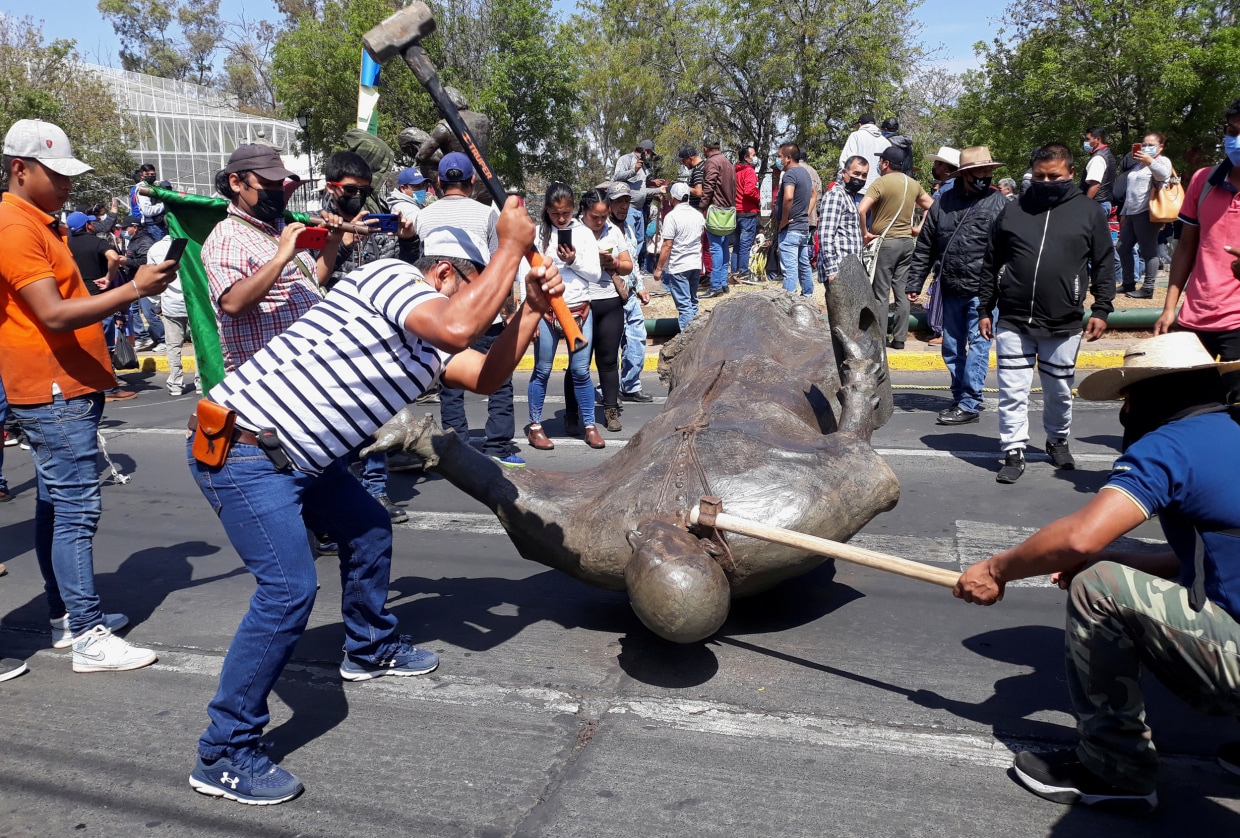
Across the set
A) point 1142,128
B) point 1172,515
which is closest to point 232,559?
point 1172,515

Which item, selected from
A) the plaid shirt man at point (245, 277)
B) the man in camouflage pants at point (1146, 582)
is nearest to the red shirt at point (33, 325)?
the plaid shirt man at point (245, 277)

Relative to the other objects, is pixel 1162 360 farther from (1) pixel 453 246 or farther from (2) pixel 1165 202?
(2) pixel 1165 202

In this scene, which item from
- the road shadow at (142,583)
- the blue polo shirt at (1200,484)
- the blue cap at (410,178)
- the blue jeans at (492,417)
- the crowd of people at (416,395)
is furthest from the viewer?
the blue cap at (410,178)

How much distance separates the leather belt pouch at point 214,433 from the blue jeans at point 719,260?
11.0m

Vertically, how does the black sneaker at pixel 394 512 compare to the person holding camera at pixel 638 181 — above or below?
below

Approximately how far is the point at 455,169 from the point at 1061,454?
4.40m

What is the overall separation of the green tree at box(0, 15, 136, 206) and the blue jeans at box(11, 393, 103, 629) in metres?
26.4

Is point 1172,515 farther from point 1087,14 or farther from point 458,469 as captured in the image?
point 1087,14

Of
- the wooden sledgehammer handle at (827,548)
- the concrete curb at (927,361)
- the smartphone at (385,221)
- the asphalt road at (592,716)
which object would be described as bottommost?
the asphalt road at (592,716)

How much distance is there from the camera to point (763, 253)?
15.6m

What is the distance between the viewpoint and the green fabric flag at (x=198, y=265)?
4.18 meters

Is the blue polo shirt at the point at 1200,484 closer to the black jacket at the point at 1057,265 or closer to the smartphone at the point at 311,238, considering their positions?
the smartphone at the point at 311,238

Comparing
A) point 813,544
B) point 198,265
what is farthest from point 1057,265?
point 198,265

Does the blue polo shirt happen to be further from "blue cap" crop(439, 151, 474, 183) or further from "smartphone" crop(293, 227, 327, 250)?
"blue cap" crop(439, 151, 474, 183)
